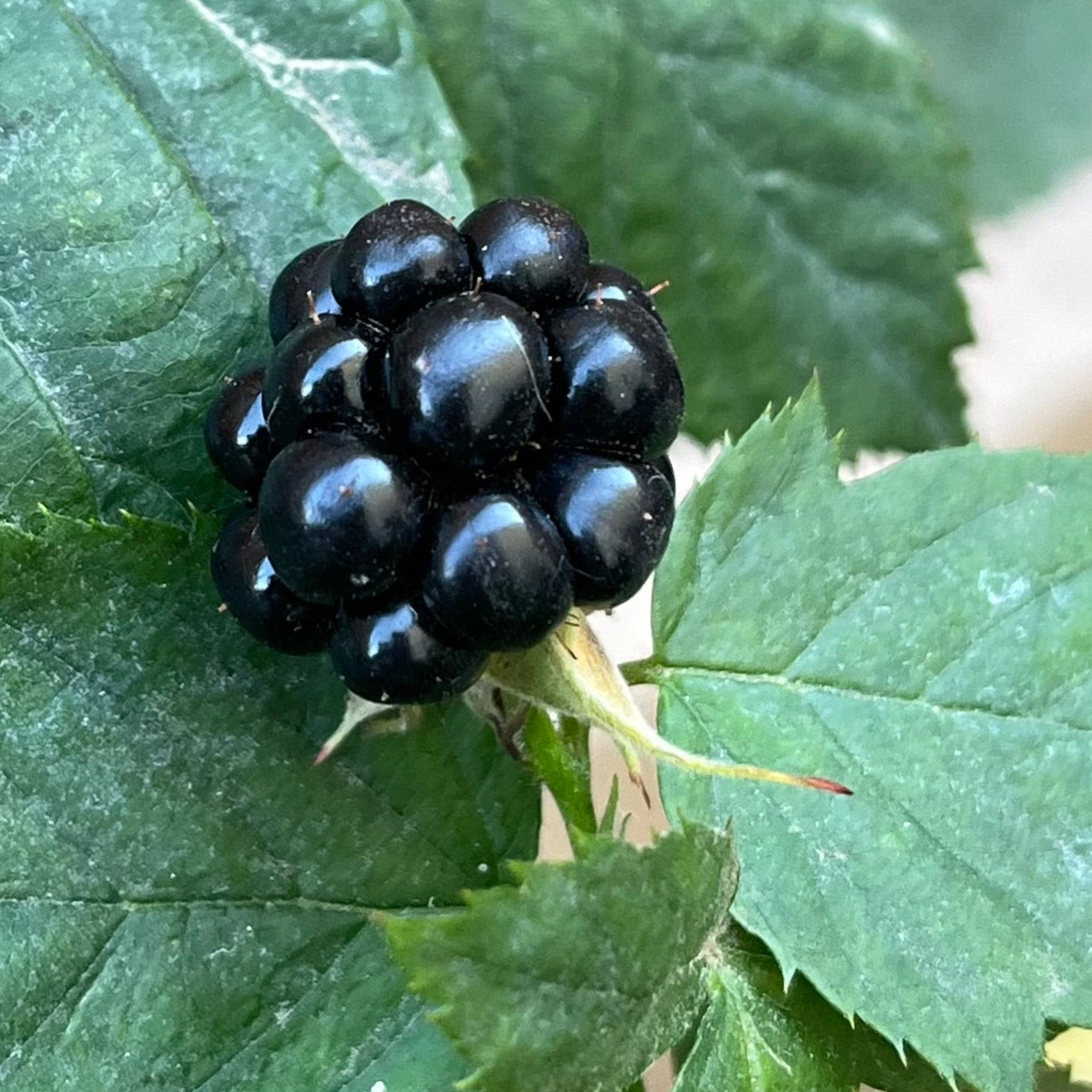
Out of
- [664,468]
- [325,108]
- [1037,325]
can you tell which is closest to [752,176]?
[325,108]

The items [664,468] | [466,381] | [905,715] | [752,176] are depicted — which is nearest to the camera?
[466,381]

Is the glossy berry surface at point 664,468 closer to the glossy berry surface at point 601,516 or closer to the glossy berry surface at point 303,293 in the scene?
the glossy berry surface at point 601,516

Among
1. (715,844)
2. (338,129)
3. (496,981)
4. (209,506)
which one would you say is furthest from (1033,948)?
(338,129)

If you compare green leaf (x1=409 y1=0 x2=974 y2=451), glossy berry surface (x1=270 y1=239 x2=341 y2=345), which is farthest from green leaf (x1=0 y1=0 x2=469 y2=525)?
green leaf (x1=409 y1=0 x2=974 y2=451)

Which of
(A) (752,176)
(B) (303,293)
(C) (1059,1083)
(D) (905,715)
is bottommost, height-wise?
(C) (1059,1083)

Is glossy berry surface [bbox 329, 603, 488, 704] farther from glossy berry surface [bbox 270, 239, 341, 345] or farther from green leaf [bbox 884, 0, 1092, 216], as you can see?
green leaf [bbox 884, 0, 1092, 216]

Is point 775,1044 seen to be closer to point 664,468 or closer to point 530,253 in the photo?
point 664,468
